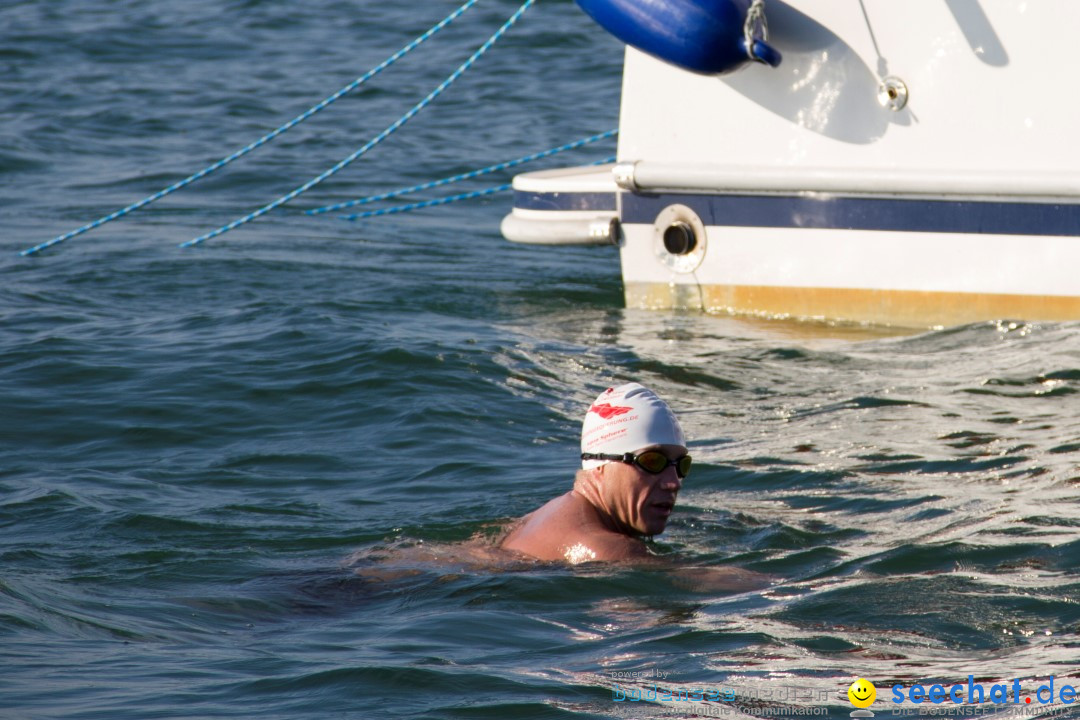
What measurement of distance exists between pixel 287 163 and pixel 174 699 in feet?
35.5

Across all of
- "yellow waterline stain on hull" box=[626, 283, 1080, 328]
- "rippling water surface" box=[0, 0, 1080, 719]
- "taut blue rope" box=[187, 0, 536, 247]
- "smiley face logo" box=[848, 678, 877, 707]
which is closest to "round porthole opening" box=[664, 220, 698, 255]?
"yellow waterline stain on hull" box=[626, 283, 1080, 328]

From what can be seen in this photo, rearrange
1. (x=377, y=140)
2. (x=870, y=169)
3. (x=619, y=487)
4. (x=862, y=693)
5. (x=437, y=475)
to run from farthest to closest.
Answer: (x=377, y=140), (x=870, y=169), (x=437, y=475), (x=619, y=487), (x=862, y=693)

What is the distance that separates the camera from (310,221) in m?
13.1

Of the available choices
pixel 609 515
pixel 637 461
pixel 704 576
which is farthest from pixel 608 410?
pixel 704 576

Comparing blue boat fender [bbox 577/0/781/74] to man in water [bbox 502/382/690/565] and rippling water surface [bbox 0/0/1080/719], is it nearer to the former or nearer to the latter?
rippling water surface [bbox 0/0/1080/719]

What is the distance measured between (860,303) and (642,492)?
3638 millimetres

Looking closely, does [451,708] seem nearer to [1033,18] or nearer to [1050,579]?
[1050,579]

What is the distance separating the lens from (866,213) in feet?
29.5

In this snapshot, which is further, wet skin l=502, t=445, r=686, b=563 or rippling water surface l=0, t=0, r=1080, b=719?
wet skin l=502, t=445, r=686, b=563

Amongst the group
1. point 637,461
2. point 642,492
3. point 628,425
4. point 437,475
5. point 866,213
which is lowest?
point 437,475

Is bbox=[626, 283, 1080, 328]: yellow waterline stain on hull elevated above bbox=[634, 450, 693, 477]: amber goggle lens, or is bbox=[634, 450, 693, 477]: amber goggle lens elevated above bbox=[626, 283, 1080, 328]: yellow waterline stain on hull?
bbox=[634, 450, 693, 477]: amber goggle lens

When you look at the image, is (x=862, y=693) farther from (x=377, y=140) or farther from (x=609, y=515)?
(x=377, y=140)

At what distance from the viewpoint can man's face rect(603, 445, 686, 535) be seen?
5965 millimetres

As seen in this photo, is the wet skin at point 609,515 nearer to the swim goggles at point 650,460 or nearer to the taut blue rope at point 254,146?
the swim goggles at point 650,460
